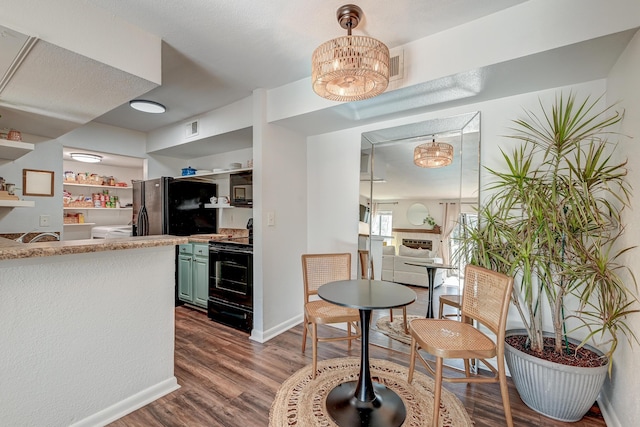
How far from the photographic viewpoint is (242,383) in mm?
2117

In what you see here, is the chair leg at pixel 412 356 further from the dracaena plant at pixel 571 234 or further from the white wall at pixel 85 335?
the white wall at pixel 85 335

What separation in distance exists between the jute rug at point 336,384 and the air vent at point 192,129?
306cm

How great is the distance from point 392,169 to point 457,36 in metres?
1.22

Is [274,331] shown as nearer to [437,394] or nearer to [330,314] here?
[330,314]

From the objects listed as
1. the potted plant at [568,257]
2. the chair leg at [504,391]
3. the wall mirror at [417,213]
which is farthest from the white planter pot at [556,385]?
the wall mirror at [417,213]

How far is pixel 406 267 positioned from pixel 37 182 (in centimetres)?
425

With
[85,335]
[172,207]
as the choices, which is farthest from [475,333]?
[172,207]

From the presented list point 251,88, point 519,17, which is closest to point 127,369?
point 251,88

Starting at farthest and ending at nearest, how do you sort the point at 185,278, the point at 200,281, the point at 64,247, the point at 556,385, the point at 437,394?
1. the point at 185,278
2. the point at 200,281
3. the point at 556,385
4. the point at 437,394
5. the point at 64,247

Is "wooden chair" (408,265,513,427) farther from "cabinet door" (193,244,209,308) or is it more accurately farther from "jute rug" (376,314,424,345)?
"cabinet door" (193,244,209,308)

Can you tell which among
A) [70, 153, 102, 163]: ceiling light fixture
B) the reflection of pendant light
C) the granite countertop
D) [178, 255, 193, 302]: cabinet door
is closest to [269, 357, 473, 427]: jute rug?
the granite countertop

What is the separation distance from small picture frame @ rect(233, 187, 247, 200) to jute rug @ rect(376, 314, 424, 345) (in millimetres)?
2059

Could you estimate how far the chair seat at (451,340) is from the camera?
1.60m

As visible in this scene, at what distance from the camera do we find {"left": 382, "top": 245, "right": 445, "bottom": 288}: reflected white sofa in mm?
2635
